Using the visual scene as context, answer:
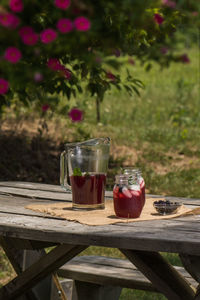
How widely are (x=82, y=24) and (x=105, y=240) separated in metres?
1.00

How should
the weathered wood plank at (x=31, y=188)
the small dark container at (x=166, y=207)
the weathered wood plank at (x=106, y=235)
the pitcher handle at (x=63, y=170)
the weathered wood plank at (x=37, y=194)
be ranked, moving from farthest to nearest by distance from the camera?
the weathered wood plank at (x=31, y=188) → the weathered wood plank at (x=37, y=194) → the pitcher handle at (x=63, y=170) → the small dark container at (x=166, y=207) → the weathered wood plank at (x=106, y=235)

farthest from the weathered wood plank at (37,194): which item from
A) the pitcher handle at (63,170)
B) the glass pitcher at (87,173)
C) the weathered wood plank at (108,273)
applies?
the weathered wood plank at (108,273)

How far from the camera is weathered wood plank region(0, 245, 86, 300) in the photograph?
2529 mm

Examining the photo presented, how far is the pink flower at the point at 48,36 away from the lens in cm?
133

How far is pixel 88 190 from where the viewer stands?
98.8 inches

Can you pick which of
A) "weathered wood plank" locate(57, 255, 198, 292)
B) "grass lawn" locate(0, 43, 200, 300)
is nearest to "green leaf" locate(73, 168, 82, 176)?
"weathered wood plank" locate(57, 255, 198, 292)

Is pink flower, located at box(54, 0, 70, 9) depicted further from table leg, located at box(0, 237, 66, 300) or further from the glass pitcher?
table leg, located at box(0, 237, 66, 300)

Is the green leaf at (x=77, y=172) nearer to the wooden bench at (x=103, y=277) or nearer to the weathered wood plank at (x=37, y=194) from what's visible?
the weathered wood plank at (x=37, y=194)

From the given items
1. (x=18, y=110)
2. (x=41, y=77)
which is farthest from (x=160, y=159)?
(x=41, y=77)

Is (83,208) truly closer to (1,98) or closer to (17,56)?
(17,56)

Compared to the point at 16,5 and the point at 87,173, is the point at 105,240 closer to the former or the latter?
the point at 87,173

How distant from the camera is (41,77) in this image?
1340 millimetres

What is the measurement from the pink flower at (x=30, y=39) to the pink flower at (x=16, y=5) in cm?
6

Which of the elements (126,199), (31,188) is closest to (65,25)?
(126,199)
